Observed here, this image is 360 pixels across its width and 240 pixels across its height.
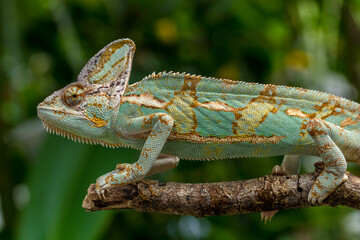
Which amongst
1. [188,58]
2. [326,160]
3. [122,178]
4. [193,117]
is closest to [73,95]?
[122,178]

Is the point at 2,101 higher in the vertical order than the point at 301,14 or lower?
lower

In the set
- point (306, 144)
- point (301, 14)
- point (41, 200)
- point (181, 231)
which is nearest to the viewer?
point (306, 144)

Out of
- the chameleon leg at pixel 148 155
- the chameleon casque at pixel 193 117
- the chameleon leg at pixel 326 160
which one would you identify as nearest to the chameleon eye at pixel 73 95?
the chameleon casque at pixel 193 117

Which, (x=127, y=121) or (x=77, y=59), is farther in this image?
(x=77, y=59)

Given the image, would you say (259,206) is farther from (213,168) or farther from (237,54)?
(237,54)

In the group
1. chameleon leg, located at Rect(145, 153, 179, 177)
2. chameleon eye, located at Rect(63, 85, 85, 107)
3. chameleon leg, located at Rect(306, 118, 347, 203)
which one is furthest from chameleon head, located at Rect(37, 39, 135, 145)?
chameleon leg, located at Rect(306, 118, 347, 203)

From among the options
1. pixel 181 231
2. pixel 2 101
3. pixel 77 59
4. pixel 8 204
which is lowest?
pixel 181 231

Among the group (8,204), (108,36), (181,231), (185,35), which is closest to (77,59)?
(108,36)

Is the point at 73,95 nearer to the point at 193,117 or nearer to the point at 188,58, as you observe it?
the point at 193,117
